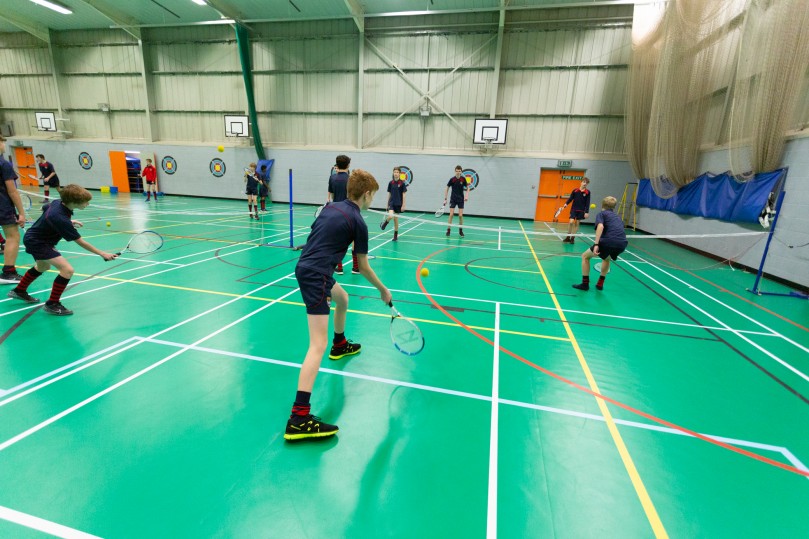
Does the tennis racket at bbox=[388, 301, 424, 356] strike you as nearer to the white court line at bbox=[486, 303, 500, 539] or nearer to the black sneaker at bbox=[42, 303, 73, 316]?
the white court line at bbox=[486, 303, 500, 539]

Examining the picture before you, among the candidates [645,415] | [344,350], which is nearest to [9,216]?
[344,350]

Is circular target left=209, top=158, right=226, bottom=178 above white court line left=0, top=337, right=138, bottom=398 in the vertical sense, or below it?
above

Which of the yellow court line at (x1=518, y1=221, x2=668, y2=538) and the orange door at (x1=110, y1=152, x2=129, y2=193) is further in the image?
the orange door at (x1=110, y1=152, x2=129, y2=193)

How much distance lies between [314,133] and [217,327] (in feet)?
58.5

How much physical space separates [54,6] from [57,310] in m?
22.9

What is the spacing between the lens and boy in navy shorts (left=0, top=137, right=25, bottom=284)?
17.8 ft

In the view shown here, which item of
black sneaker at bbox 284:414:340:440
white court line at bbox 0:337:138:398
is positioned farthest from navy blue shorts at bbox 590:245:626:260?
white court line at bbox 0:337:138:398

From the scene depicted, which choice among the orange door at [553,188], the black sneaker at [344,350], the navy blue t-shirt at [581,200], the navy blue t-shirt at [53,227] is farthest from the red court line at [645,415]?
the orange door at [553,188]

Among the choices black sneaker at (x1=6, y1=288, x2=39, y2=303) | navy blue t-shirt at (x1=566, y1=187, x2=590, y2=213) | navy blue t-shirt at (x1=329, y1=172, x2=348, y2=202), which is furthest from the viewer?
navy blue t-shirt at (x1=566, y1=187, x2=590, y2=213)

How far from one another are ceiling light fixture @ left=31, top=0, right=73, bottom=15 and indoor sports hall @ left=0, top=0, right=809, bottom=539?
0.76 feet

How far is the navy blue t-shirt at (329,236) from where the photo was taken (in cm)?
282

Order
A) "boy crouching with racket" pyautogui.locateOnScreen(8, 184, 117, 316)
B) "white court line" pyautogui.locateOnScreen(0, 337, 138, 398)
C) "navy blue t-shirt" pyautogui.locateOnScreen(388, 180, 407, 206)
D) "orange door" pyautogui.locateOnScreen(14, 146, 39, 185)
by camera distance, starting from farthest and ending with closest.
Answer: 1. "orange door" pyautogui.locateOnScreen(14, 146, 39, 185)
2. "navy blue t-shirt" pyautogui.locateOnScreen(388, 180, 407, 206)
3. "boy crouching with racket" pyautogui.locateOnScreen(8, 184, 117, 316)
4. "white court line" pyautogui.locateOnScreen(0, 337, 138, 398)

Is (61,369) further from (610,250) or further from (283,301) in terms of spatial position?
(610,250)

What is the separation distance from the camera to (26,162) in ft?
77.6
